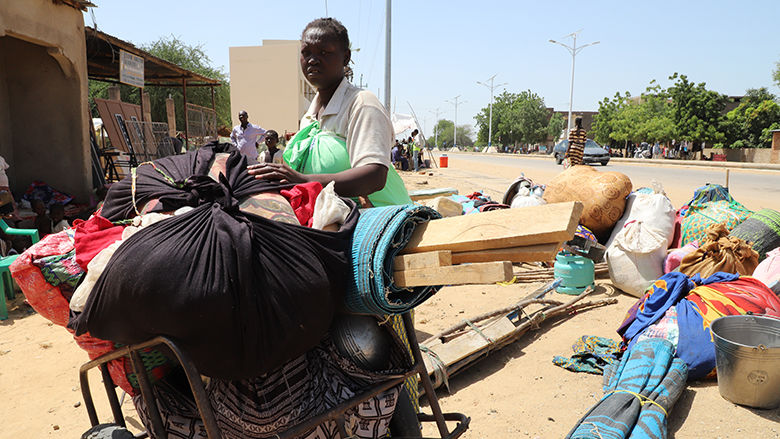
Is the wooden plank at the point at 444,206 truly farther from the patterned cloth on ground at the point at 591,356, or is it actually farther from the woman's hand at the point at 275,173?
the woman's hand at the point at 275,173

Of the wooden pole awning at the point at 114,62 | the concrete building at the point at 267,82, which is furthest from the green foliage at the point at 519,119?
the wooden pole awning at the point at 114,62

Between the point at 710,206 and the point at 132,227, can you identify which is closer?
the point at 132,227

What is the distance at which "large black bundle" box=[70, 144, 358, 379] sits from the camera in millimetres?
1233

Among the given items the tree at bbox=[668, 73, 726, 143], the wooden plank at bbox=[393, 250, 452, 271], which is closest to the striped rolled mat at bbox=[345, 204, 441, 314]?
the wooden plank at bbox=[393, 250, 452, 271]

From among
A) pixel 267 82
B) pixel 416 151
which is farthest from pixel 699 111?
pixel 267 82

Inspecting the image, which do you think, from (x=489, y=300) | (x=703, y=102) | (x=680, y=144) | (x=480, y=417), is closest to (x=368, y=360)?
(x=480, y=417)

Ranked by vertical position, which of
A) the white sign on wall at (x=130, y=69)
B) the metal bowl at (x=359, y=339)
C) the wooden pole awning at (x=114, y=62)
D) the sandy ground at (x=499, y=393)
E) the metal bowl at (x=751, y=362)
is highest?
the wooden pole awning at (x=114, y=62)

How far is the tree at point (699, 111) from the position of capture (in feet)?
116

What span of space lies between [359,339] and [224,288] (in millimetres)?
504

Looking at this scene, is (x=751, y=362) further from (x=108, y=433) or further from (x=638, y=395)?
(x=108, y=433)

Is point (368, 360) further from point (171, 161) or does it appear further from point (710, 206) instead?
point (710, 206)

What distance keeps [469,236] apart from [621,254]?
420cm

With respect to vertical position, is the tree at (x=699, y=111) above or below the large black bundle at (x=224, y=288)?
above

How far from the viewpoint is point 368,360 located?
1601 millimetres
